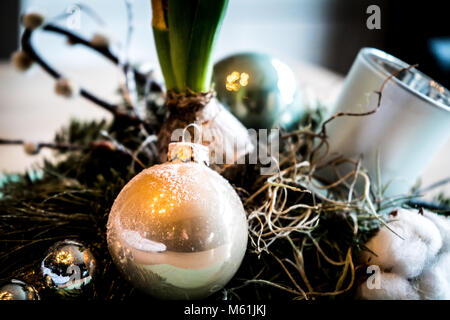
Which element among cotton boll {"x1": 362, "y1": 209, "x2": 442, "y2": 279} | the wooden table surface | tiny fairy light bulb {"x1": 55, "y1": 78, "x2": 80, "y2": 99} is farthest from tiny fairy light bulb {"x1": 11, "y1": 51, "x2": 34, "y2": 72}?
cotton boll {"x1": 362, "y1": 209, "x2": 442, "y2": 279}

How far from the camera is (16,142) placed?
0.48 m

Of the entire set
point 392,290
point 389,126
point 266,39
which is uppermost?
point 266,39

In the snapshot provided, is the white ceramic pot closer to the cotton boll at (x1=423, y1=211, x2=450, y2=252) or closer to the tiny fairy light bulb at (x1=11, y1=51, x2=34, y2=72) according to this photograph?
the cotton boll at (x1=423, y1=211, x2=450, y2=252)

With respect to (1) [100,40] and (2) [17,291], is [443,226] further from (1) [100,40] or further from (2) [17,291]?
(1) [100,40]

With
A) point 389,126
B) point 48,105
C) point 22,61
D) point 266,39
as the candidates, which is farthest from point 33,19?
point 266,39

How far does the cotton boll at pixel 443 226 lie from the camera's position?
1.01 feet

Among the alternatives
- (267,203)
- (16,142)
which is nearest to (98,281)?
(267,203)

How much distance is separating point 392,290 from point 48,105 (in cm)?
105

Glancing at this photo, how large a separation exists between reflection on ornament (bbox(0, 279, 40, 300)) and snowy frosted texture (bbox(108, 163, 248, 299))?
0.07 meters

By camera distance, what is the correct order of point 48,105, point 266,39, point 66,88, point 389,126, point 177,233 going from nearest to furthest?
point 177,233 → point 389,126 → point 66,88 → point 48,105 → point 266,39

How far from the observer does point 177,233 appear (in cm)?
25

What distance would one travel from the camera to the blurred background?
1084 millimetres
